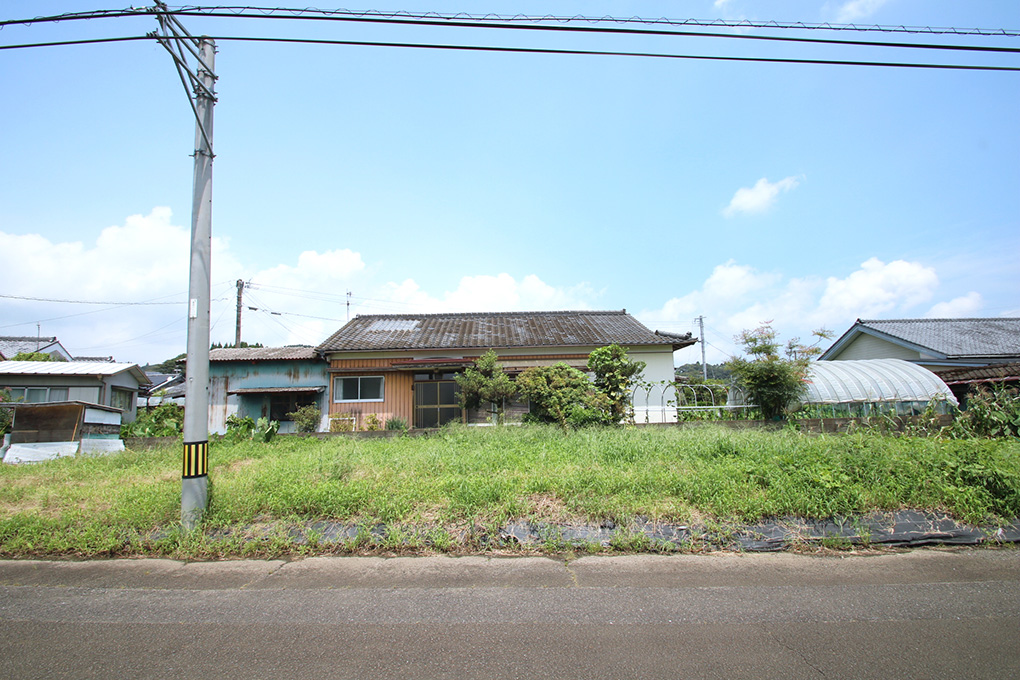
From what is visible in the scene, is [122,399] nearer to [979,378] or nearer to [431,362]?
[431,362]

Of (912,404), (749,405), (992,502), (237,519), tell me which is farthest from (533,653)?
(912,404)

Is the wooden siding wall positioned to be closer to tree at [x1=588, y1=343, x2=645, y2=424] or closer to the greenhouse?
tree at [x1=588, y1=343, x2=645, y2=424]

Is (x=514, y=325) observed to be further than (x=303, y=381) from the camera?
Yes

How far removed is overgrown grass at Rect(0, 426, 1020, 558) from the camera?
482 centimetres

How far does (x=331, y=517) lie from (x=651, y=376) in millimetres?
11989

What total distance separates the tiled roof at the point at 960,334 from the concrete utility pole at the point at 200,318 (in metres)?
21.9

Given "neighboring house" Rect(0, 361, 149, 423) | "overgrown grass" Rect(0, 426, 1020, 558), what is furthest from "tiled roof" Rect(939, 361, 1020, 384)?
"neighboring house" Rect(0, 361, 149, 423)

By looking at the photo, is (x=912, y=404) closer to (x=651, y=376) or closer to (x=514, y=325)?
(x=651, y=376)

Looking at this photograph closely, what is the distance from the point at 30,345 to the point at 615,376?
31.4 m

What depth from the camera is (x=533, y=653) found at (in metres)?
2.84

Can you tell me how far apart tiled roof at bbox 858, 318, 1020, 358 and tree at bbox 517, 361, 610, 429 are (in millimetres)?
14534

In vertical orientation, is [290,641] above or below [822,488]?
below

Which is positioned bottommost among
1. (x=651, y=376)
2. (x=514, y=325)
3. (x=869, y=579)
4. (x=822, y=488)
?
(x=869, y=579)

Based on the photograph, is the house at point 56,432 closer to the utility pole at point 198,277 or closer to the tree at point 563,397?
the utility pole at point 198,277
